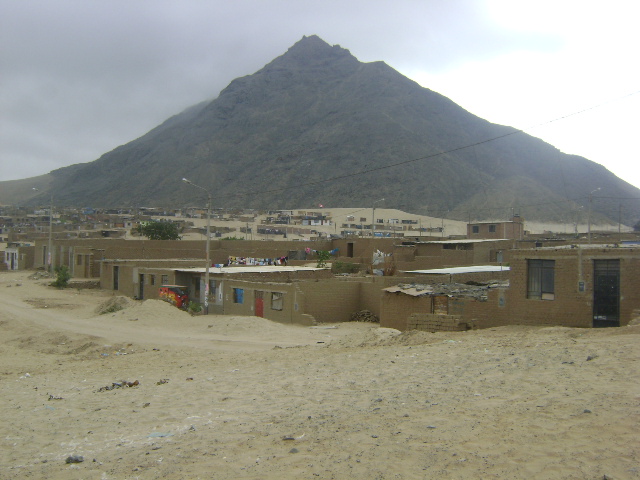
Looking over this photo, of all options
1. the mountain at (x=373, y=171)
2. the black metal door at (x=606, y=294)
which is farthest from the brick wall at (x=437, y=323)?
the mountain at (x=373, y=171)

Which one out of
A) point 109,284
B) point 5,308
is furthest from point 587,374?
point 109,284

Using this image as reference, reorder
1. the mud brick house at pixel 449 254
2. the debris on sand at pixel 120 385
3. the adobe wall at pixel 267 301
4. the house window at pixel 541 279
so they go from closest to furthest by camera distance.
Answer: the debris on sand at pixel 120 385 < the house window at pixel 541 279 < the adobe wall at pixel 267 301 < the mud brick house at pixel 449 254

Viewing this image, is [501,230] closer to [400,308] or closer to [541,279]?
[400,308]

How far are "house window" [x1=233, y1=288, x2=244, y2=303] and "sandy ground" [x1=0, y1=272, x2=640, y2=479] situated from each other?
11.7 meters

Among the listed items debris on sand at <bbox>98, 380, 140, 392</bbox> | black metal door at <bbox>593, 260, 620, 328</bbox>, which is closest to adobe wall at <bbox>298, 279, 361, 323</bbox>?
black metal door at <bbox>593, 260, 620, 328</bbox>

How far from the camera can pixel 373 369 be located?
39.8 ft

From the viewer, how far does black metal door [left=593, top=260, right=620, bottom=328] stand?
16828 millimetres

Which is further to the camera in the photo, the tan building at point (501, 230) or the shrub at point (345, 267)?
the tan building at point (501, 230)

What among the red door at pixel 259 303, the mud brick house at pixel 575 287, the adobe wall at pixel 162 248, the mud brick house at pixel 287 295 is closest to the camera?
the mud brick house at pixel 575 287

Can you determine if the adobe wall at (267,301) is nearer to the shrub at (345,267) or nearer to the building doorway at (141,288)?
the building doorway at (141,288)

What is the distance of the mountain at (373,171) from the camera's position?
131000 mm

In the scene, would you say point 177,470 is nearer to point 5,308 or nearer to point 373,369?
point 373,369

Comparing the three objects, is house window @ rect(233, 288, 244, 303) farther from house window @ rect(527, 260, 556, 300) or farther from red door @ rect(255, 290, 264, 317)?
house window @ rect(527, 260, 556, 300)

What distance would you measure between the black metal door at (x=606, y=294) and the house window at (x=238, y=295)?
17.0m
